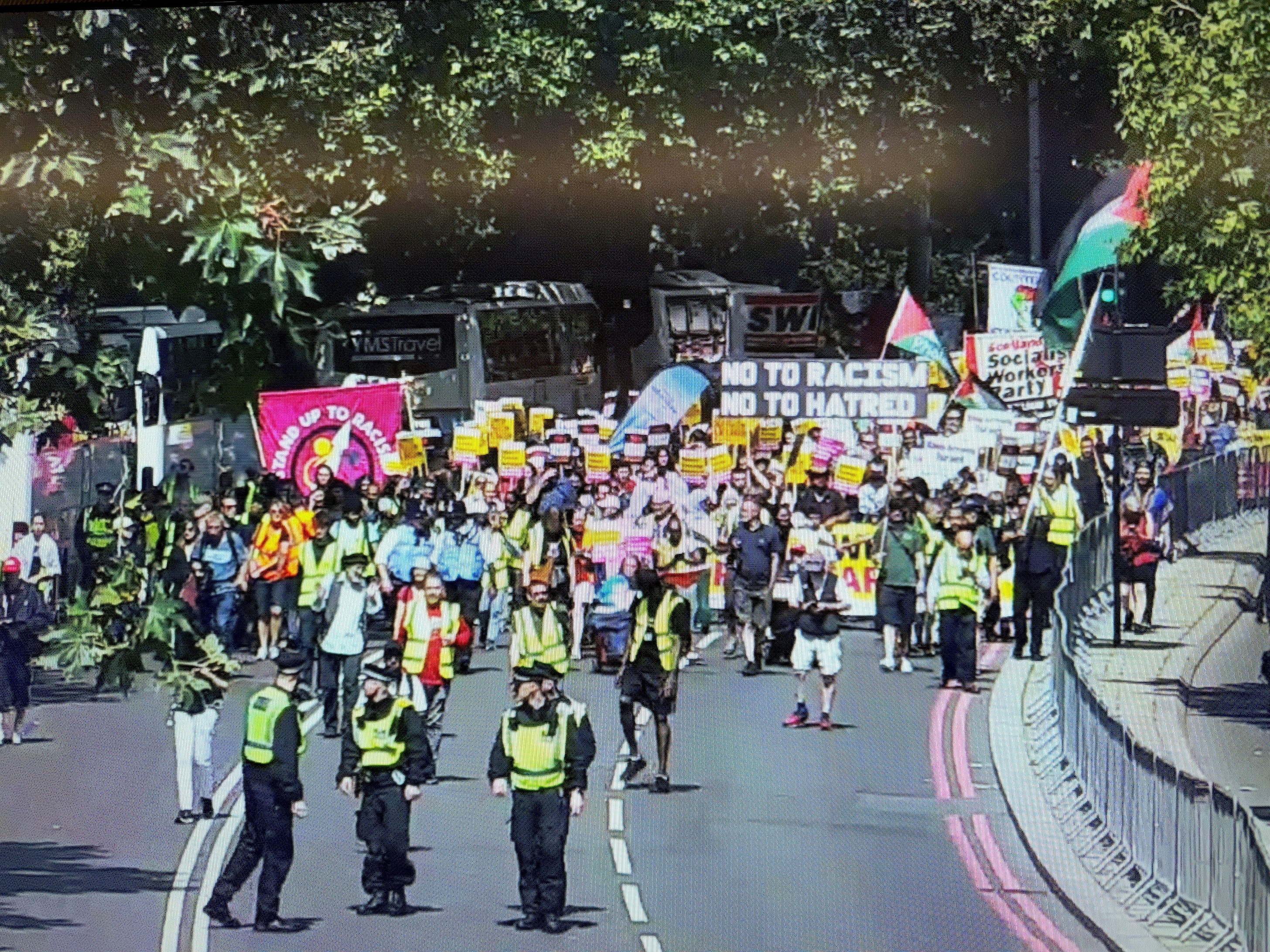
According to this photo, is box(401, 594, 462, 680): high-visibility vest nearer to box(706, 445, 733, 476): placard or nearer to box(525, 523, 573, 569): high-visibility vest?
box(525, 523, 573, 569): high-visibility vest

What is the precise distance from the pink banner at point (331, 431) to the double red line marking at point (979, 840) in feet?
5.74

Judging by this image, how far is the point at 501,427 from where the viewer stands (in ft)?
20.9

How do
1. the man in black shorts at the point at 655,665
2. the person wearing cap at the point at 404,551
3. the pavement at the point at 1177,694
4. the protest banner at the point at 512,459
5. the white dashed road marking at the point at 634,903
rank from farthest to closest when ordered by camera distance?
the person wearing cap at the point at 404,551
the protest banner at the point at 512,459
the man in black shorts at the point at 655,665
the white dashed road marking at the point at 634,903
the pavement at the point at 1177,694

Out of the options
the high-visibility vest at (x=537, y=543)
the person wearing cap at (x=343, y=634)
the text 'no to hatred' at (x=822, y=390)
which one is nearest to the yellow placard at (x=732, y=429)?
the text 'no to hatred' at (x=822, y=390)

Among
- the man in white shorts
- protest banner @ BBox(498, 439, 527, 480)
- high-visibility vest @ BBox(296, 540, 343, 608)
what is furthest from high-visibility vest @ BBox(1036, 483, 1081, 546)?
high-visibility vest @ BBox(296, 540, 343, 608)

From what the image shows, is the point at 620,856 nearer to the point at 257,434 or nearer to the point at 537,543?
the point at 537,543

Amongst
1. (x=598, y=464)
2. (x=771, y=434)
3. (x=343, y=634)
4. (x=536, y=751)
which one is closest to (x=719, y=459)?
(x=771, y=434)

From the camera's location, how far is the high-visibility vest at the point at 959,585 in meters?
6.32

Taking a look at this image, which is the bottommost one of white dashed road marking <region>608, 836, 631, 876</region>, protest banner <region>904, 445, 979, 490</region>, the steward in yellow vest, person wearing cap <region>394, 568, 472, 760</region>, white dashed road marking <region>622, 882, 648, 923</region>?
white dashed road marking <region>622, 882, 648, 923</region>

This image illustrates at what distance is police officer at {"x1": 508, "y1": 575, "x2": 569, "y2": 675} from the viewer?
632 cm

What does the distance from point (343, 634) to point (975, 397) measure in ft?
6.33

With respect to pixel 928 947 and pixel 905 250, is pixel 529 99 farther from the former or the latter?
pixel 928 947

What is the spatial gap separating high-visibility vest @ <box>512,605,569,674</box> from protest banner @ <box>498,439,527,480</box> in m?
0.39

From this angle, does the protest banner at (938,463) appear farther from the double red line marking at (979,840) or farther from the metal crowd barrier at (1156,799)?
the double red line marking at (979,840)
